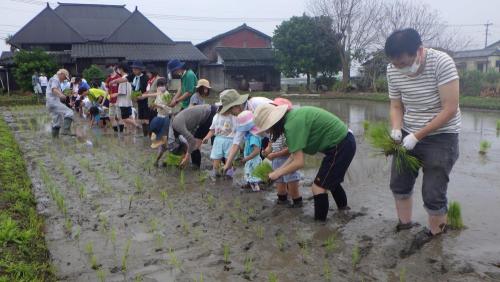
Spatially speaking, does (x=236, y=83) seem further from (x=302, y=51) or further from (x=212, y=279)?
(x=212, y=279)

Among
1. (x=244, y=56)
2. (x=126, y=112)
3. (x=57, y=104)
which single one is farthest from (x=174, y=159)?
(x=244, y=56)

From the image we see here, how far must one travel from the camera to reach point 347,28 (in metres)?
29.7

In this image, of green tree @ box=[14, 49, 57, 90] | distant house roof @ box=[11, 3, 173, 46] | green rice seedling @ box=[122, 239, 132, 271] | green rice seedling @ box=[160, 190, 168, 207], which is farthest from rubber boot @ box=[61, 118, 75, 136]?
distant house roof @ box=[11, 3, 173, 46]

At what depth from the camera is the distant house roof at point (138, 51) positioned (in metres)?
27.8

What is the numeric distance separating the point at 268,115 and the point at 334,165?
0.73 m

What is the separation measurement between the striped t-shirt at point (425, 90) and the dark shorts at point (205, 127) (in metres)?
3.02

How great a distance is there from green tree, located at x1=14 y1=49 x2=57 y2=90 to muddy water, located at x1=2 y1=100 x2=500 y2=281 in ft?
63.8

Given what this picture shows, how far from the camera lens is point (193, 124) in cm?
595

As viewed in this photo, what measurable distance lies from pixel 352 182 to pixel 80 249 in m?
3.40

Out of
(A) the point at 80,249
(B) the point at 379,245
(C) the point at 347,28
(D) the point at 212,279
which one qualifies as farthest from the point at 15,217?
(C) the point at 347,28

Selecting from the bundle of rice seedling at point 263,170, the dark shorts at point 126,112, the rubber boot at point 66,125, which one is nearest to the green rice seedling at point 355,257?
the bundle of rice seedling at point 263,170

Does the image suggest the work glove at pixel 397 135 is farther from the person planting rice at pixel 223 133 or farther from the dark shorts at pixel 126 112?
the dark shorts at pixel 126 112

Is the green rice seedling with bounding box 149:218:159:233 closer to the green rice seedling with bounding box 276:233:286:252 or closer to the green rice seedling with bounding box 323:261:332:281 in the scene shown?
the green rice seedling with bounding box 276:233:286:252

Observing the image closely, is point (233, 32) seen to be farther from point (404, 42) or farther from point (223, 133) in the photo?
point (404, 42)
